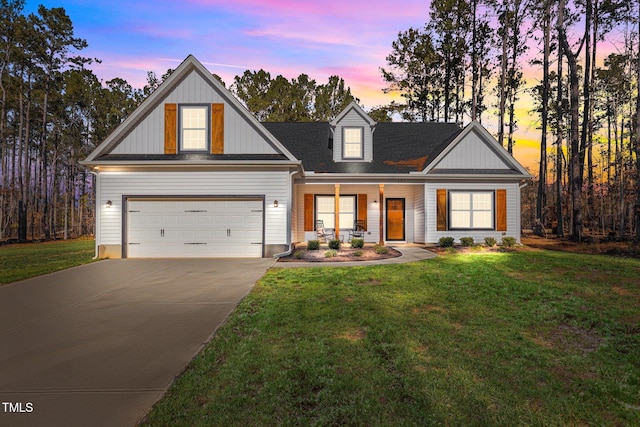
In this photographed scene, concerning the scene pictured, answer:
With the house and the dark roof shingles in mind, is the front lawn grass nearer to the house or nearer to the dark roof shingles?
the house

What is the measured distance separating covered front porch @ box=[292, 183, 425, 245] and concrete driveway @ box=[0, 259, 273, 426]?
7385 mm

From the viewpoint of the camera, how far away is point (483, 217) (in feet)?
46.8

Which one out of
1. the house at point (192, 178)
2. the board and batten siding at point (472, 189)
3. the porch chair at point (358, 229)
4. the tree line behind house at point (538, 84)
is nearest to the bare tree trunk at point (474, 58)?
the tree line behind house at point (538, 84)

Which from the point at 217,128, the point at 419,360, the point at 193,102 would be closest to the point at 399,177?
the point at 217,128

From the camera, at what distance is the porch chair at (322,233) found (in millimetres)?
14341

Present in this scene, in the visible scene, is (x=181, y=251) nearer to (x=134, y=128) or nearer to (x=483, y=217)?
(x=134, y=128)

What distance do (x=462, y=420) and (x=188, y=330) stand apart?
12.0 ft

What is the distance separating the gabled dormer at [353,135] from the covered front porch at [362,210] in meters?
1.51

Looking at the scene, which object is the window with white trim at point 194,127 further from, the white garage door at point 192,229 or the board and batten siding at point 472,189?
the board and batten siding at point 472,189

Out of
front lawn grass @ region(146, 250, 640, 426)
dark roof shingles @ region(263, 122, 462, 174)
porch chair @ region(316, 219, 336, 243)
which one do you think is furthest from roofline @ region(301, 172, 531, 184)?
front lawn grass @ region(146, 250, 640, 426)

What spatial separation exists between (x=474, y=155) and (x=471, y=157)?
0.56 ft

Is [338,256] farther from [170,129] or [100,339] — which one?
[170,129]

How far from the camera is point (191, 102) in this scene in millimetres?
12008

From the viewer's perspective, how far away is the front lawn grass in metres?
2.55
